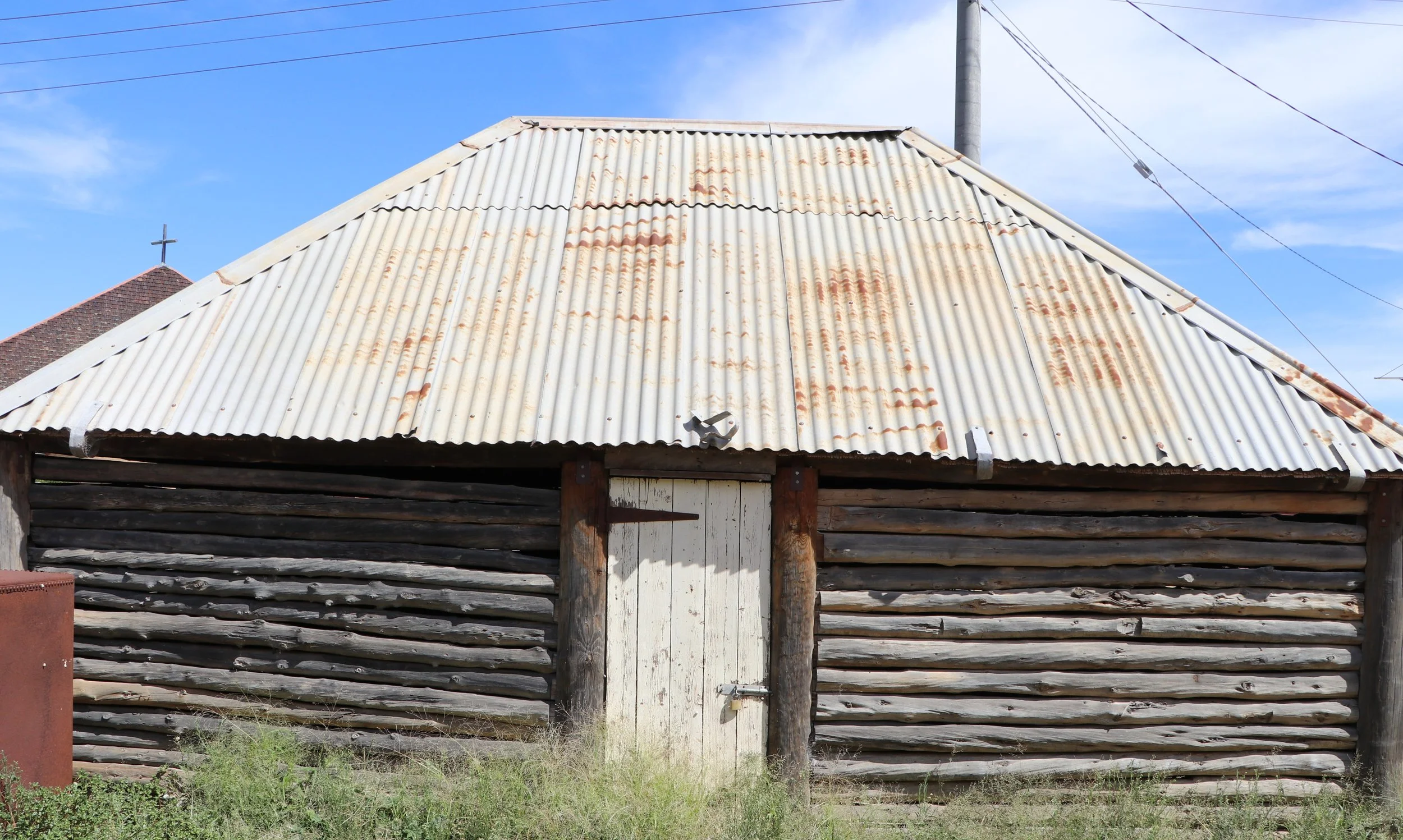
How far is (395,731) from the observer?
20.1 feet

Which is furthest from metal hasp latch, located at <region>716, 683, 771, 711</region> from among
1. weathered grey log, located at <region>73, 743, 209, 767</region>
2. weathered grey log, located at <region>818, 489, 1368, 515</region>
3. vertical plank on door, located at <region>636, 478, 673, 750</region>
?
weathered grey log, located at <region>73, 743, 209, 767</region>

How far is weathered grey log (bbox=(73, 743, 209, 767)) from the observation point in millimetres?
6164

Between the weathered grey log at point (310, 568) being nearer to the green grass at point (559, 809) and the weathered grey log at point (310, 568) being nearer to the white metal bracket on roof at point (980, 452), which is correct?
the green grass at point (559, 809)

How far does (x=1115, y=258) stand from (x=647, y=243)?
12.8 ft

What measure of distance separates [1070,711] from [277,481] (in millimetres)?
5624

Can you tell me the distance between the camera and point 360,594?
6070 mm

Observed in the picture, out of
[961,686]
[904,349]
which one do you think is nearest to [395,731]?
[961,686]

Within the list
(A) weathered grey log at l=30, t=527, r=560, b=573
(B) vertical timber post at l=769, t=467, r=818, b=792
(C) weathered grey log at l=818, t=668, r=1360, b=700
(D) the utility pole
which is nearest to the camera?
(B) vertical timber post at l=769, t=467, r=818, b=792

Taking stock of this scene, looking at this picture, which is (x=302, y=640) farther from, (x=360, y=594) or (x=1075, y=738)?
(x=1075, y=738)

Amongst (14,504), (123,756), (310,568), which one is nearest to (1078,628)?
(310,568)

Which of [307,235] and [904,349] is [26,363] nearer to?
[307,235]

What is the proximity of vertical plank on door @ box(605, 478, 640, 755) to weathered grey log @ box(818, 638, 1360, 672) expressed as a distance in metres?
1.25

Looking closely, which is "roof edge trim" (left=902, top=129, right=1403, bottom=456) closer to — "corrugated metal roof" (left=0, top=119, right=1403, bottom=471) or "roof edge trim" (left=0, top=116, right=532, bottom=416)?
"corrugated metal roof" (left=0, top=119, right=1403, bottom=471)

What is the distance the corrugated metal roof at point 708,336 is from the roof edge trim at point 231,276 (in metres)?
0.02
